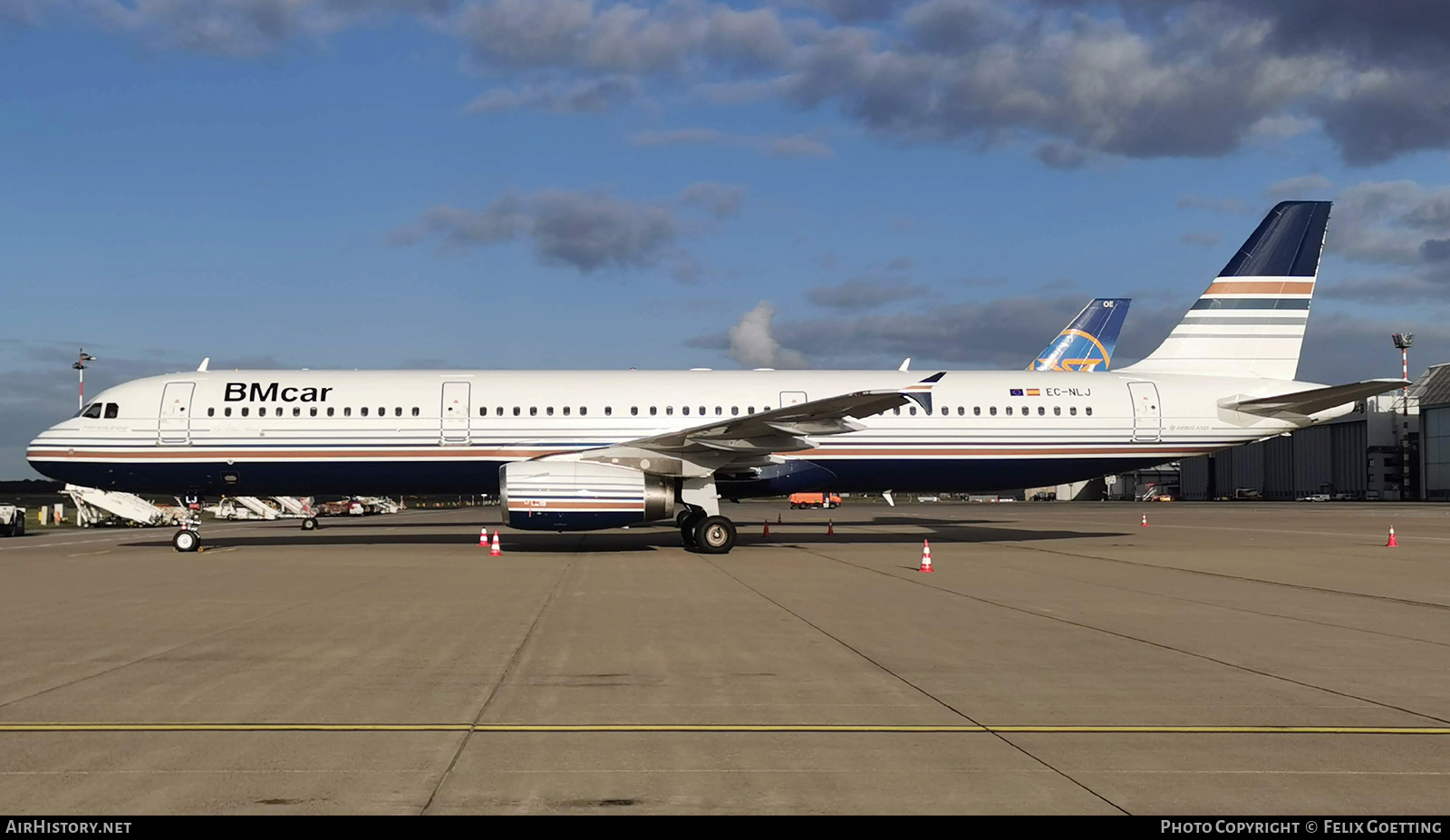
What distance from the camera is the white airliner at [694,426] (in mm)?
22453

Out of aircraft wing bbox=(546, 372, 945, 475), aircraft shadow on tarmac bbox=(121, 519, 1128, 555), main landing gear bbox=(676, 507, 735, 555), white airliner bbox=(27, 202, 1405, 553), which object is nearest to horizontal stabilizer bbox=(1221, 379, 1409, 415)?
white airliner bbox=(27, 202, 1405, 553)

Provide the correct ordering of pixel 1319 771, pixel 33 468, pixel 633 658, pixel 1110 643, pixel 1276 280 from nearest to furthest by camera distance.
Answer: pixel 1319 771, pixel 633 658, pixel 1110 643, pixel 33 468, pixel 1276 280

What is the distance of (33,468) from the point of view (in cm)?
2281

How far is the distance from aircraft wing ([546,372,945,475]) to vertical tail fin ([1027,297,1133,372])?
1953 centimetres

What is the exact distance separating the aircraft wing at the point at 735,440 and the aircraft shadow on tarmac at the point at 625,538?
2188 mm

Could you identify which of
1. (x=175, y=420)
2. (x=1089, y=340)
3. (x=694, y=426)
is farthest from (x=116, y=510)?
(x=1089, y=340)

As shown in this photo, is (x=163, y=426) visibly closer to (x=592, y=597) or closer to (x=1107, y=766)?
(x=592, y=597)

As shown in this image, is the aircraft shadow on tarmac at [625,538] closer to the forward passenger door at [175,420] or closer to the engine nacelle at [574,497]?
the engine nacelle at [574,497]

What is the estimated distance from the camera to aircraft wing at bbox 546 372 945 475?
67.6ft

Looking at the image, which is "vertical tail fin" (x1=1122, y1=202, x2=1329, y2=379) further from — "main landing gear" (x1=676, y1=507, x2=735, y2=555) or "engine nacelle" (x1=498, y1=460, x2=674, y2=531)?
"engine nacelle" (x1=498, y1=460, x2=674, y2=531)

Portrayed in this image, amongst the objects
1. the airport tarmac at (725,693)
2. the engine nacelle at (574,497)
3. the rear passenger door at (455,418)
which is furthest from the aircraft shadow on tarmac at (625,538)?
the airport tarmac at (725,693)

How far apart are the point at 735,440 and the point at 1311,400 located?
503 inches

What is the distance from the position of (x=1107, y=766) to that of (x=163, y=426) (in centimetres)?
2242

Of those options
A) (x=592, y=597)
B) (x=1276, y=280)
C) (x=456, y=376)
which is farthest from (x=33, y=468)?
(x=1276, y=280)
